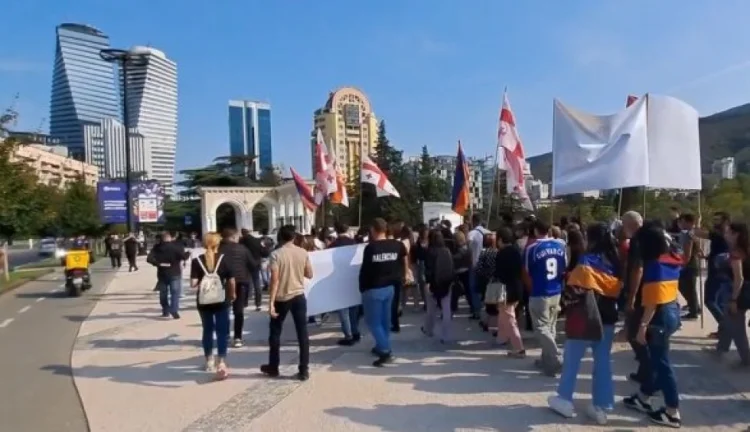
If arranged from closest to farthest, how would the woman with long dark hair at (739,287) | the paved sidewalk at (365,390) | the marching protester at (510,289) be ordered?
the paved sidewalk at (365,390)
the woman with long dark hair at (739,287)
the marching protester at (510,289)

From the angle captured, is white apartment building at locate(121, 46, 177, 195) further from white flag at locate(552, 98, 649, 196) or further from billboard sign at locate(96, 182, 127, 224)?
white flag at locate(552, 98, 649, 196)

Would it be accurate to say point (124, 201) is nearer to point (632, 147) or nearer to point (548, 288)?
point (632, 147)

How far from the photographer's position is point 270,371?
7.95m

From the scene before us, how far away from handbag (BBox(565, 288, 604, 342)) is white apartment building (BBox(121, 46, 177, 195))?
5576 inches

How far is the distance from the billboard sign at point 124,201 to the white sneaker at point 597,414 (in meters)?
32.0

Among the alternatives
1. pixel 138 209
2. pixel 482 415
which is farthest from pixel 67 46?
pixel 482 415

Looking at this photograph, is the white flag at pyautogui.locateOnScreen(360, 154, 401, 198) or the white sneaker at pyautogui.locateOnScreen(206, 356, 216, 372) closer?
the white sneaker at pyautogui.locateOnScreen(206, 356, 216, 372)

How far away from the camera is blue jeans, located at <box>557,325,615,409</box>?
19.4ft

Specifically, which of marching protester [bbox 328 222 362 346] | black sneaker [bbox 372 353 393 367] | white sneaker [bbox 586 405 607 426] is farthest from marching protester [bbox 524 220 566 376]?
marching protester [bbox 328 222 362 346]

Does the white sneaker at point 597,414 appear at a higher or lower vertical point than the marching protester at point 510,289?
lower

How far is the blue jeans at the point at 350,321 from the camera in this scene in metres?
9.98

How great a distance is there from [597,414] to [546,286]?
181 centimetres

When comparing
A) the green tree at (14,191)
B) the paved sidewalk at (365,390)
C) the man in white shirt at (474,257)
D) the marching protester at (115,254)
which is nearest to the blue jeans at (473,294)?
the man in white shirt at (474,257)

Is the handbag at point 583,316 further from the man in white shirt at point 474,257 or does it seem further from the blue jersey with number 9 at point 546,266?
the man in white shirt at point 474,257
